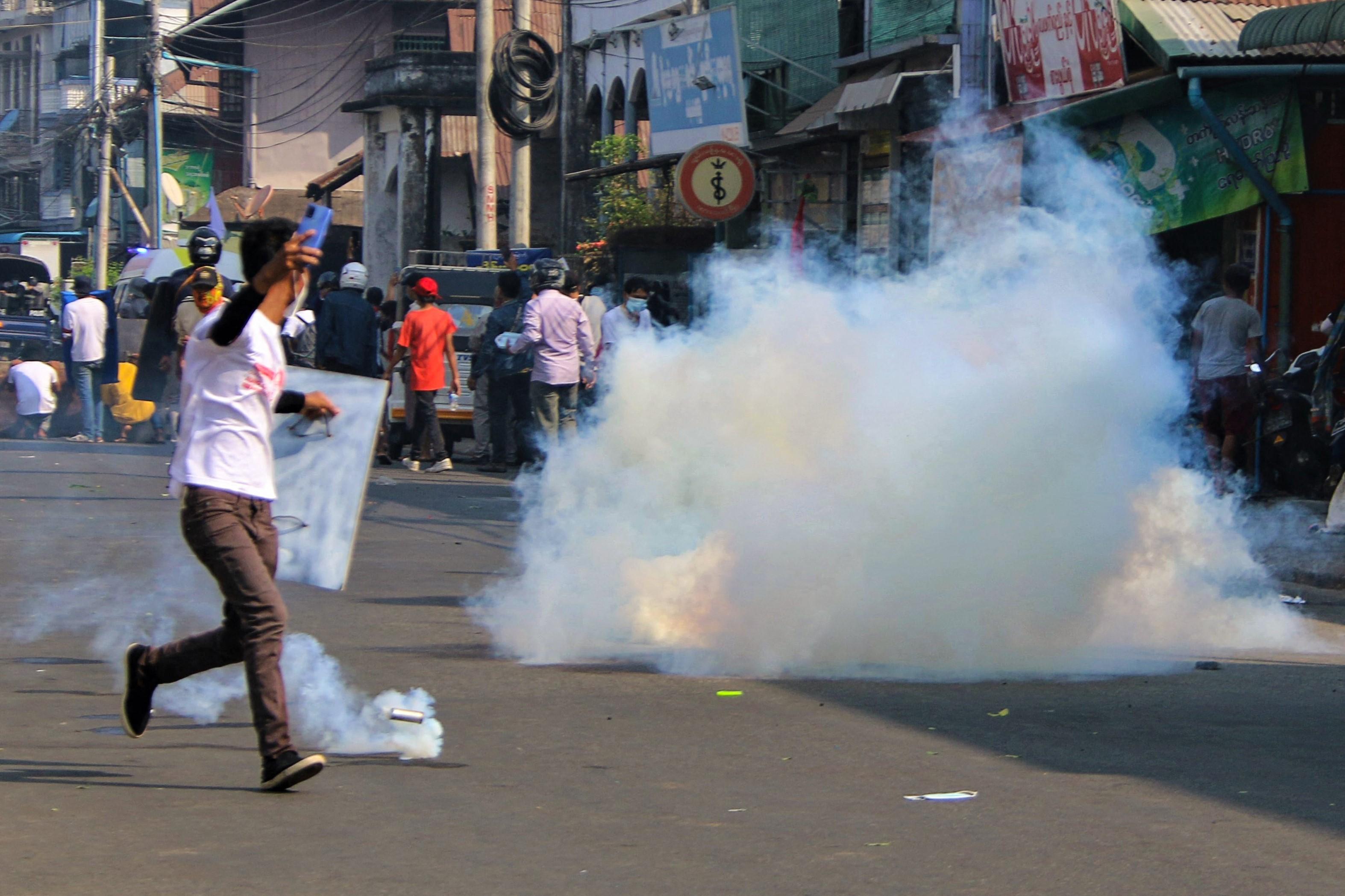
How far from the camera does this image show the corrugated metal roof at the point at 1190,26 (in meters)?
13.3

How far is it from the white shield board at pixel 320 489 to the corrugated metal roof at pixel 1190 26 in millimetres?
9115

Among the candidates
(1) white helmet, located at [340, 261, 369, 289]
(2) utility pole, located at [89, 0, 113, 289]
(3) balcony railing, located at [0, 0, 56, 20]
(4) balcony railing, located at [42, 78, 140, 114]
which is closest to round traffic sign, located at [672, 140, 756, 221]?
(1) white helmet, located at [340, 261, 369, 289]

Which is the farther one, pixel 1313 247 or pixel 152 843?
pixel 1313 247

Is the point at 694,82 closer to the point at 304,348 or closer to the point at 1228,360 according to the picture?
the point at 304,348

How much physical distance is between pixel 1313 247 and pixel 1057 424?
24.4ft

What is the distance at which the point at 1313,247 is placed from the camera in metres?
13.6

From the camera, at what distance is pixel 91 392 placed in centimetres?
1941

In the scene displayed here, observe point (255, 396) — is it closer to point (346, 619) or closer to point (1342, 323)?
point (346, 619)

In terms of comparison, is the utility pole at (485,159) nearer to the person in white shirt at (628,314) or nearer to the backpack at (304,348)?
the backpack at (304,348)

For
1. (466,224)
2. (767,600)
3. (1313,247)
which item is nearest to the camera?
(767,600)

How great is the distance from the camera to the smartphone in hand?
509 centimetres

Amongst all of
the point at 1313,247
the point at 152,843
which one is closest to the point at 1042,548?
the point at 152,843

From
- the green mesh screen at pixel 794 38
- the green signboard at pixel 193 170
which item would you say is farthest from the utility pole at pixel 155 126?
the green mesh screen at pixel 794 38

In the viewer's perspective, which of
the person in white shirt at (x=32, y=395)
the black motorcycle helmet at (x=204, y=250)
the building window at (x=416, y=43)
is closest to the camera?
A: the black motorcycle helmet at (x=204, y=250)
